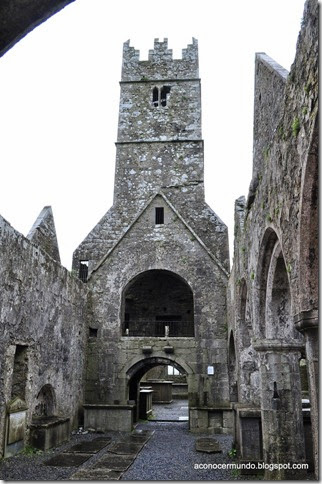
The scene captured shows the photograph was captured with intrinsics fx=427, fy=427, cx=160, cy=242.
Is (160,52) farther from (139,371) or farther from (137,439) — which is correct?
(137,439)

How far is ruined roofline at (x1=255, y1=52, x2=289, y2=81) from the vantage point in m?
6.87

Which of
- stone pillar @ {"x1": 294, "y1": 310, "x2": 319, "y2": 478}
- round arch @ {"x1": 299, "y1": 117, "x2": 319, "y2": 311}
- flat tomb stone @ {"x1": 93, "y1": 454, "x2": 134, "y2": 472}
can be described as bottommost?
flat tomb stone @ {"x1": 93, "y1": 454, "x2": 134, "y2": 472}

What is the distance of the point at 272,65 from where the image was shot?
744cm

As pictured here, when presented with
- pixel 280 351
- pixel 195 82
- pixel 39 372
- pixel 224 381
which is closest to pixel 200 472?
pixel 280 351

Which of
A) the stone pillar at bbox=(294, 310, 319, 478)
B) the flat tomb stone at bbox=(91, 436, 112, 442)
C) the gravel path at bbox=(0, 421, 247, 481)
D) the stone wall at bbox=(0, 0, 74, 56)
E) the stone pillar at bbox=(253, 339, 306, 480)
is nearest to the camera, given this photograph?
the stone wall at bbox=(0, 0, 74, 56)

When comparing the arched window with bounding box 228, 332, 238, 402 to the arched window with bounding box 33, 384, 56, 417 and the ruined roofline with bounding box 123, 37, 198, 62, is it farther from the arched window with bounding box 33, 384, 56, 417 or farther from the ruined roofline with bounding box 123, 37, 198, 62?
the ruined roofline with bounding box 123, 37, 198, 62

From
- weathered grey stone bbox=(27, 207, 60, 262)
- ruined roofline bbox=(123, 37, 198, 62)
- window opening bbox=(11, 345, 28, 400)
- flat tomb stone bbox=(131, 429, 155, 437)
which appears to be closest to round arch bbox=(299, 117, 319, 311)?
window opening bbox=(11, 345, 28, 400)

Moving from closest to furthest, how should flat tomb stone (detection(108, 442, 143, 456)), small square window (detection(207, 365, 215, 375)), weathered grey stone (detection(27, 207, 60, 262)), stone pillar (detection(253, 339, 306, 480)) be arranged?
stone pillar (detection(253, 339, 306, 480)), flat tomb stone (detection(108, 442, 143, 456)), small square window (detection(207, 365, 215, 375)), weathered grey stone (detection(27, 207, 60, 262))

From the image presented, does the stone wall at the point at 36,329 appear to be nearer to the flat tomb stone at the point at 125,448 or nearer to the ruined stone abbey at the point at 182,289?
the ruined stone abbey at the point at 182,289

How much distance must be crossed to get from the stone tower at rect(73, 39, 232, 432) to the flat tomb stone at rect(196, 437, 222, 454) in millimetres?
1898

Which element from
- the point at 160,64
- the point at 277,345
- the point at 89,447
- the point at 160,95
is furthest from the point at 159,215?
the point at 277,345

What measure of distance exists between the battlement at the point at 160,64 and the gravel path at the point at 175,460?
1633cm

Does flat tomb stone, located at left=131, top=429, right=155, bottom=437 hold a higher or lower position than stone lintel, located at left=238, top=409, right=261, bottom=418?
lower

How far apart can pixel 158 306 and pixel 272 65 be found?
12.7m
